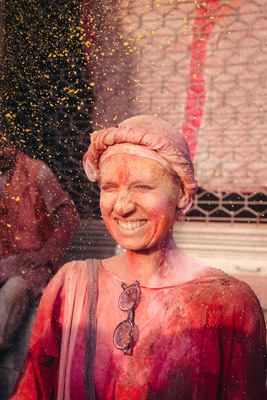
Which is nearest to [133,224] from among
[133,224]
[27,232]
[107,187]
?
[133,224]

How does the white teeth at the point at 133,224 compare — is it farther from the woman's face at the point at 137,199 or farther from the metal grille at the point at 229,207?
the metal grille at the point at 229,207

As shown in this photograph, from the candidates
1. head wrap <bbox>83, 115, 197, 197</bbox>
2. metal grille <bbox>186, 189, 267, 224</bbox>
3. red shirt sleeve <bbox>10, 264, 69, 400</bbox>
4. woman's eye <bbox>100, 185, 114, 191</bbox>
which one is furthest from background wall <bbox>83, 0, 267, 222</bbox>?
red shirt sleeve <bbox>10, 264, 69, 400</bbox>

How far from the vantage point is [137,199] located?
0.80 metres

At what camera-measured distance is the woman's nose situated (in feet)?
2.60

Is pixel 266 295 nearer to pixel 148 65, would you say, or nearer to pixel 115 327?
pixel 115 327

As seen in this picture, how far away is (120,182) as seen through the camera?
0.81 metres

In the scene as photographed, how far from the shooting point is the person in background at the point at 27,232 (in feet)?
3.87

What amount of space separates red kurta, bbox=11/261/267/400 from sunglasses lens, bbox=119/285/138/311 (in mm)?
18

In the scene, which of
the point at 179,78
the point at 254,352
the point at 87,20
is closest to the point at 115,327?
the point at 254,352

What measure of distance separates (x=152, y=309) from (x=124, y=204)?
0.25m

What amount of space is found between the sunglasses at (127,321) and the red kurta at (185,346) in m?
0.02

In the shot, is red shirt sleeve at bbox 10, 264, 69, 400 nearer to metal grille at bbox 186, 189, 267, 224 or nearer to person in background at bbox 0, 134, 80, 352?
person in background at bbox 0, 134, 80, 352

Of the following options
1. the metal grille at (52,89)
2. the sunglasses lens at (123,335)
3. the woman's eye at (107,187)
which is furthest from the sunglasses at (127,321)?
the metal grille at (52,89)

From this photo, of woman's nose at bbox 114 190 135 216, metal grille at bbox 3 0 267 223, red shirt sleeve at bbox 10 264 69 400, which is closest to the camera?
woman's nose at bbox 114 190 135 216
